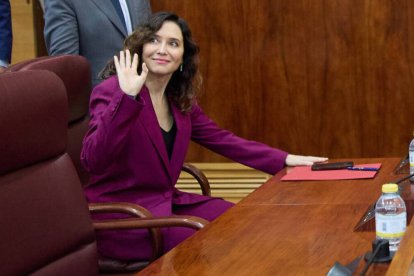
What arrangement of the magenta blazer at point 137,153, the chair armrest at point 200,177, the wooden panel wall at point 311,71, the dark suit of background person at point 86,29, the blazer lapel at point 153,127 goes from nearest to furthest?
1. the magenta blazer at point 137,153
2. the blazer lapel at point 153,127
3. the chair armrest at point 200,177
4. the dark suit of background person at point 86,29
5. the wooden panel wall at point 311,71

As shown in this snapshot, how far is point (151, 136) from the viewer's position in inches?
123

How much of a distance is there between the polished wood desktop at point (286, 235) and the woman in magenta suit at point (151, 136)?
0.43 metres

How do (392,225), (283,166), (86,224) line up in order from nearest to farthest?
(392,225) → (86,224) → (283,166)

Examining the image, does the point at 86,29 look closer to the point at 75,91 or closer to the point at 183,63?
the point at 183,63

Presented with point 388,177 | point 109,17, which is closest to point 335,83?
point 109,17

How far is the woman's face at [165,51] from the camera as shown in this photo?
10.5 ft

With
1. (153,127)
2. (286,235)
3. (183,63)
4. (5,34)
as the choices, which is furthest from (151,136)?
(5,34)

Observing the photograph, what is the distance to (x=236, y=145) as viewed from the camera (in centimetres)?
342

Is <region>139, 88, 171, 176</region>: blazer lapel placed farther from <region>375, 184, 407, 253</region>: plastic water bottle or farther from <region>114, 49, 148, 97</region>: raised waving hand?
<region>375, 184, 407, 253</region>: plastic water bottle

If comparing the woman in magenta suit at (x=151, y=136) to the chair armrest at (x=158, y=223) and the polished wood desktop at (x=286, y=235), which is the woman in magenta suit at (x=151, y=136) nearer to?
the chair armrest at (x=158, y=223)

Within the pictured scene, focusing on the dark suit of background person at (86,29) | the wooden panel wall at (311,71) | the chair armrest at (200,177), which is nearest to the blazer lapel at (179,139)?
the chair armrest at (200,177)

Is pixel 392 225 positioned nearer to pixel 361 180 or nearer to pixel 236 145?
pixel 361 180

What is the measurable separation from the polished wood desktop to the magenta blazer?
0.44 metres

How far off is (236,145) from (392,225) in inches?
57.7
